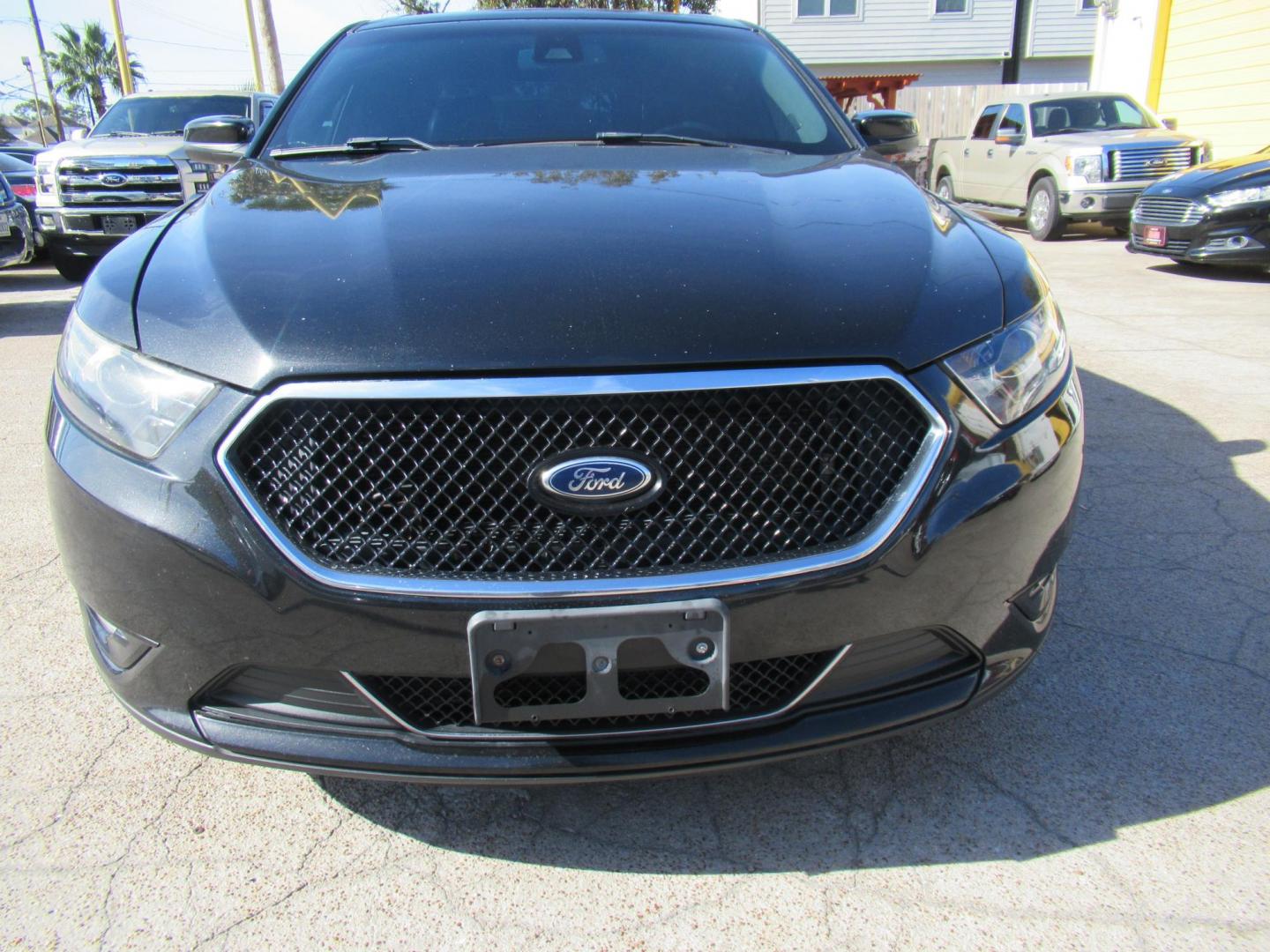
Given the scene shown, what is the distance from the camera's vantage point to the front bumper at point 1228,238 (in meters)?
7.83

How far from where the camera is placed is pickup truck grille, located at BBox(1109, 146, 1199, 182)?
431 inches

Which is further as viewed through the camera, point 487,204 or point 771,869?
point 487,204

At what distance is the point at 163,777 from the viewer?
2100mm

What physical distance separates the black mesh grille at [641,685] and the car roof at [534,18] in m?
2.35

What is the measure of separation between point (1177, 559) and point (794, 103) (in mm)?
1828

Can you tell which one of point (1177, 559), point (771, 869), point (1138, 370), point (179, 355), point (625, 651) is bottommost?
point (1138, 370)

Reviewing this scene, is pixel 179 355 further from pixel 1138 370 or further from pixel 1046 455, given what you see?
pixel 1138 370

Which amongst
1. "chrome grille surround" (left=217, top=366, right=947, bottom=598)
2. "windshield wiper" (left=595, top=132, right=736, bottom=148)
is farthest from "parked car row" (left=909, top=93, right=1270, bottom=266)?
"chrome grille surround" (left=217, top=366, right=947, bottom=598)

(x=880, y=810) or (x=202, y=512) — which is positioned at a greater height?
(x=202, y=512)

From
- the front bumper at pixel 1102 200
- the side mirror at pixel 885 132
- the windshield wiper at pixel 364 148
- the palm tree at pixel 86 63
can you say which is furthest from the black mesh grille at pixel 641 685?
the palm tree at pixel 86 63

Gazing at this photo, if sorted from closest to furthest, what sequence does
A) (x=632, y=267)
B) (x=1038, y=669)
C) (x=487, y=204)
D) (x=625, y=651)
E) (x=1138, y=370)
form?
(x=625, y=651) → (x=632, y=267) → (x=487, y=204) → (x=1038, y=669) → (x=1138, y=370)

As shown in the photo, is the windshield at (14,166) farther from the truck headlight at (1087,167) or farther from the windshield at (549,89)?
the truck headlight at (1087,167)

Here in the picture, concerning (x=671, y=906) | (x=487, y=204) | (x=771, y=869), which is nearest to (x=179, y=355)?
(x=487, y=204)

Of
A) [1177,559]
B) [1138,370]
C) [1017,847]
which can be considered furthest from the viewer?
[1138,370]
